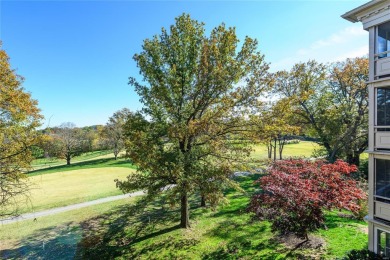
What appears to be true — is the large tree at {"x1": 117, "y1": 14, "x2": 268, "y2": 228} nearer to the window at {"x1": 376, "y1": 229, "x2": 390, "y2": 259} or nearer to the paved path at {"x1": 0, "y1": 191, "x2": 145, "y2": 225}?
the window at {"x1": 376, "y1": 229, "x2": 390, "y2": 259}

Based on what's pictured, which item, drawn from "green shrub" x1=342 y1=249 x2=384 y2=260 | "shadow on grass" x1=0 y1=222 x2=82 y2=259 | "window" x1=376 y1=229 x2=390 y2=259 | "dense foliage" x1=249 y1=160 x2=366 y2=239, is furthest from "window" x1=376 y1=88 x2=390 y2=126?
"shadow on grass" x1=0 y1=222 x2=82 y2=259

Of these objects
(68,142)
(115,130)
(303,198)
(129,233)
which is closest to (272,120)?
(303,198)

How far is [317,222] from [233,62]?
784 centimetres

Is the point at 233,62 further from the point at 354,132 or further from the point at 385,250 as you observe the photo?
the point at 354,132

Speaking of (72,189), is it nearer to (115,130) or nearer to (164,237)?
(164,237)

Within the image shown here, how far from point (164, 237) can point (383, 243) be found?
387 inches

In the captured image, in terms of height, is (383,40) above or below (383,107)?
above

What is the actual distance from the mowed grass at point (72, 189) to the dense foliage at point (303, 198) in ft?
50.1

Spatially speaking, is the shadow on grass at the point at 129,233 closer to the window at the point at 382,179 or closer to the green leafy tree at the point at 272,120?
the green leafy tree at the point at 272,120

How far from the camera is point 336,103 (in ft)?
81.9

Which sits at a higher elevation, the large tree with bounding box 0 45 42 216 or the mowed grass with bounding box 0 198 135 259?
the large tree with bounding box 0 45 42 216

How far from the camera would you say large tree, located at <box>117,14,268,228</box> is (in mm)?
10656

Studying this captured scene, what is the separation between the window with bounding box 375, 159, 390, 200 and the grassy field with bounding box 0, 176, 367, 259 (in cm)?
294

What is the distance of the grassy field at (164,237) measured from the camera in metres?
10.5
